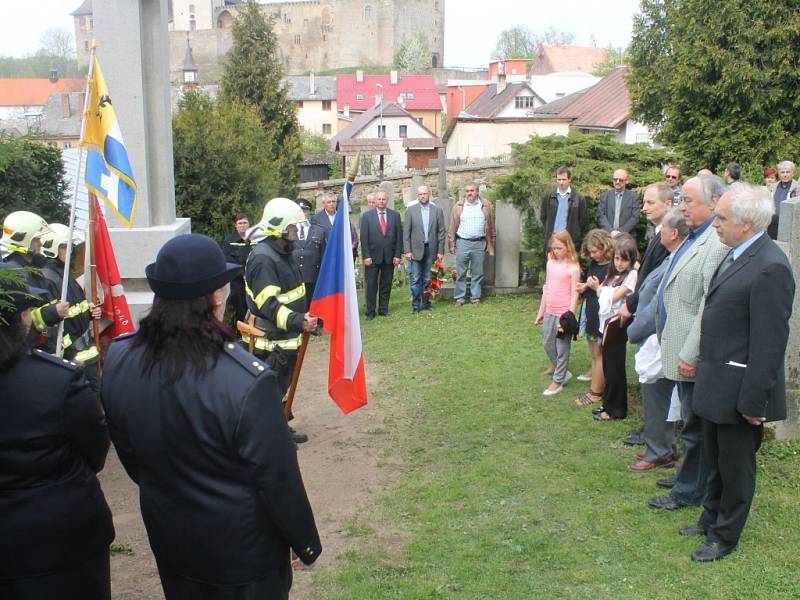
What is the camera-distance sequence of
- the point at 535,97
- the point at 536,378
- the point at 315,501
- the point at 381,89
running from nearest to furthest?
1. the point at 315,501
2. the point at 536,378
3. the point at 535,97
4. the point at 381,89

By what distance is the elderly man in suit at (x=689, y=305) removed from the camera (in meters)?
5.52

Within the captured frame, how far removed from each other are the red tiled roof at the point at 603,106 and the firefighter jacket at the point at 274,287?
112 feet

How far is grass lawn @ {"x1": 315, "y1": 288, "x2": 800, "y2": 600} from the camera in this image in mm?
4867

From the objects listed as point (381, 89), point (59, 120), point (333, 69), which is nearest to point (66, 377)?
→ point (59, 120)

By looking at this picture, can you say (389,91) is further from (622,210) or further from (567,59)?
(622,210)

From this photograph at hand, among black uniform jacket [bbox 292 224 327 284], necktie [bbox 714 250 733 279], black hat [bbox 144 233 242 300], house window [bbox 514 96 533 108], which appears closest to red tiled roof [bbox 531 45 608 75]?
house window [bbox 514 96 533 108]

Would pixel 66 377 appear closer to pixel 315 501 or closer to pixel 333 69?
pixel 315 501

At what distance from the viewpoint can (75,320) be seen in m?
6.46

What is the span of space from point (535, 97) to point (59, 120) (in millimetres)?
32712

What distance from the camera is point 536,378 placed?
30.3 feet

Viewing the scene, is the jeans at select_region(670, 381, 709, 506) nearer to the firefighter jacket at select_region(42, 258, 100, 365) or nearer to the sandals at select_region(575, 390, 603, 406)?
the sandals at select_region(575, 390, 603, 406)

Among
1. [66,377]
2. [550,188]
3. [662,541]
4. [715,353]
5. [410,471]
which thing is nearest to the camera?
[66,377]

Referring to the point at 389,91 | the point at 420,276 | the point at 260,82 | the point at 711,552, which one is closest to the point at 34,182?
the point at 420,276

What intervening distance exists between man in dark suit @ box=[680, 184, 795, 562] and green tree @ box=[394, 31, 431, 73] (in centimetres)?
11320
